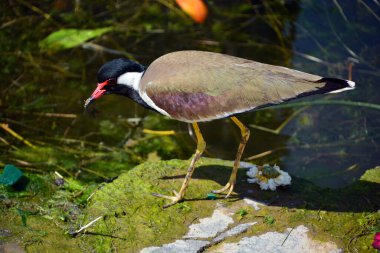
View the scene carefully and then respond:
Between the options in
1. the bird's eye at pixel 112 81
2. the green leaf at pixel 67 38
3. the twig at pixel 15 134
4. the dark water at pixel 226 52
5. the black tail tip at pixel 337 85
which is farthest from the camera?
the green leaf at pixel 67 38

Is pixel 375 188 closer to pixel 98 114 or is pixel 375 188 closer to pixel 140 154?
pixel 140 154

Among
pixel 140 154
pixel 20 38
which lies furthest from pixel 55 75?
pixel 140 154

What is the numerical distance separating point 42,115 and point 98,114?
55 centimetres

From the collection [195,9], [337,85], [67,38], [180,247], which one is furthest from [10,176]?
[195,9]

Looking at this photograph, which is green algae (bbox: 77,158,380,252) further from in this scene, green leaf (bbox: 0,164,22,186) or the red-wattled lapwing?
green leaf (bbox: 0,164,22,186)

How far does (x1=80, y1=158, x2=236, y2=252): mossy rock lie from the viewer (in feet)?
13.3

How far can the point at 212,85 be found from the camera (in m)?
4.36

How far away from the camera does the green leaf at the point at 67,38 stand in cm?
745

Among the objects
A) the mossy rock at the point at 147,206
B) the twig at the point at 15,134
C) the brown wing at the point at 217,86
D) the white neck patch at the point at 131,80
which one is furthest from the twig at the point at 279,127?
the twig at the point at 15,134

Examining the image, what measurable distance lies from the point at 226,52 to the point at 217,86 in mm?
3143

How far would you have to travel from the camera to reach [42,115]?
248 inches

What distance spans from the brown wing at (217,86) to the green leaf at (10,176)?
1.12 meters

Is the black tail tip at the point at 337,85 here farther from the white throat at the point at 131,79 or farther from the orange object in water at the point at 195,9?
the orange object in water at the point at 195,9

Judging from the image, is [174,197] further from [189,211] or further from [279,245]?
[279,245]
